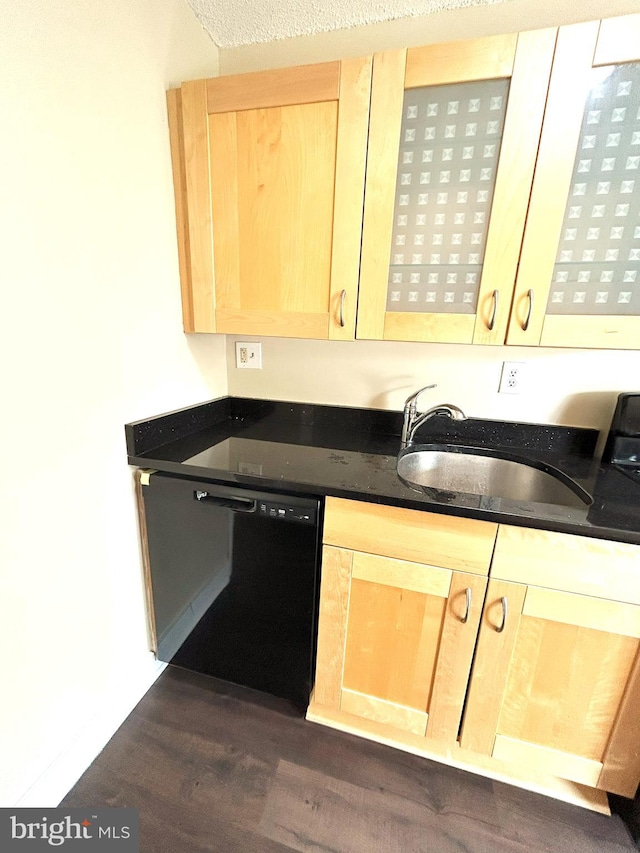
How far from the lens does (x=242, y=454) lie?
1273 millimetres

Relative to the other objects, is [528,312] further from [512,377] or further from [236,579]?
[236,579]

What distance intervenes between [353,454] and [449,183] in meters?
0.88

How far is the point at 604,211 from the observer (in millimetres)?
999

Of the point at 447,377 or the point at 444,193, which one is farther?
the point at 447,377

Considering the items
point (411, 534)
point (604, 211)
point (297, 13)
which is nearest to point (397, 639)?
point (411, 534)

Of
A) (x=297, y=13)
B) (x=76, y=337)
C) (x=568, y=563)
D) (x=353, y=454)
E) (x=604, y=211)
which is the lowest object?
(x=568, y=563)

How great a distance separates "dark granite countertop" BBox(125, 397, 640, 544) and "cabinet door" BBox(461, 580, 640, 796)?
22cm

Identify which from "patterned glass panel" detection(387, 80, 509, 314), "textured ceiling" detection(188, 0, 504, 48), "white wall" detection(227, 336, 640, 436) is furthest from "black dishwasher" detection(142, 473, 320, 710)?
"textured ceiling" detection(188, 0, 504, 48)

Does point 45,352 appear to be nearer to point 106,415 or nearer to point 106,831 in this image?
point 106,415

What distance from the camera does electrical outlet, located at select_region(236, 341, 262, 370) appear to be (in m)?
1.66

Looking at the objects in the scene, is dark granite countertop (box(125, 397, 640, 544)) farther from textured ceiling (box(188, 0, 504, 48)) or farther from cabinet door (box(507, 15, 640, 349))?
textured ceiling (box(188, 0, 504, 48))

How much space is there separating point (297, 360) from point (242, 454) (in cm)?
54

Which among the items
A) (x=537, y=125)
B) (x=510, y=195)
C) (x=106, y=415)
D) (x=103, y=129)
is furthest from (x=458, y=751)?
(x=103, y=129)

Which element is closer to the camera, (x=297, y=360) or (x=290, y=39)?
(x=290, y=39)
